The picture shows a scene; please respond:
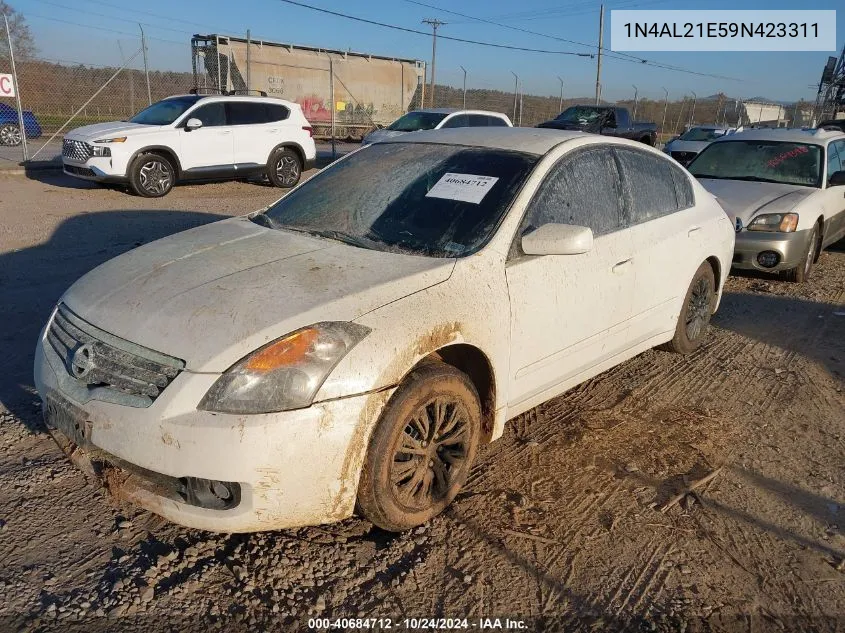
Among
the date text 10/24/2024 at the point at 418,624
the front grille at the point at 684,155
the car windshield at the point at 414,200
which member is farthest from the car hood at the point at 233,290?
the front grille at the point at 684,155

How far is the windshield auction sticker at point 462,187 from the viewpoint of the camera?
3.42m

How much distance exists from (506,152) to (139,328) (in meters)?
2.09

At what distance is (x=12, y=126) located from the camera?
18844 mm

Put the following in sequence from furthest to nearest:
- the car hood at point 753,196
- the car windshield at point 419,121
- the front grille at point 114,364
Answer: the car windshield at point 419,121
the car hood at point 753,196
the front grille at point 114,364

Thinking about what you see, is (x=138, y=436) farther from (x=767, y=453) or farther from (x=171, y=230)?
(x=171, y=230)

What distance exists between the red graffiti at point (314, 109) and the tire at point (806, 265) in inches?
863

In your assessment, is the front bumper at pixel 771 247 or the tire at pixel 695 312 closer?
the tire at pixel 695 312

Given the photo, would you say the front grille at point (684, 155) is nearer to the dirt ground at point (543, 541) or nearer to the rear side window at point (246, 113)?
the rear side window at point (246, 113)

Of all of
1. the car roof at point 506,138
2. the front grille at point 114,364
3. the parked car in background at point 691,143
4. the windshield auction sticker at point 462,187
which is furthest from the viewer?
the parked car in background at point 691,143

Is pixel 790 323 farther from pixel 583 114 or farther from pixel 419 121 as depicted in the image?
pixel 583 114

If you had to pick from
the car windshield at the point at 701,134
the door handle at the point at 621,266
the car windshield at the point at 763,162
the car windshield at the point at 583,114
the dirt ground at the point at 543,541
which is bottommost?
the dirt ground at the point at 543,541

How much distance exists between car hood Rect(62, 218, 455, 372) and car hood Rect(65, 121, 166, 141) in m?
8.91

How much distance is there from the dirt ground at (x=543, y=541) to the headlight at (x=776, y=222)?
2740 mm

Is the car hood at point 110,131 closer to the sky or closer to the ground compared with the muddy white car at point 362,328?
closer to the sky
